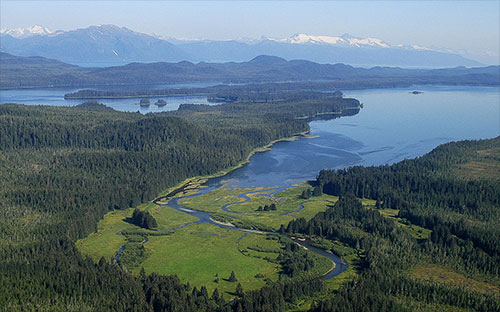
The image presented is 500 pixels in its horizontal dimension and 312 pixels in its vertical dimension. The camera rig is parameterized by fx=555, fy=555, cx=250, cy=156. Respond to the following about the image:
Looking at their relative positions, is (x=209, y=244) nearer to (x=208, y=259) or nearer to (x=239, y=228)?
(x=208, y=259)

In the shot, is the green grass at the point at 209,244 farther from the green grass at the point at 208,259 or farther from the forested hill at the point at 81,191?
the forested hill at the point at 81,191

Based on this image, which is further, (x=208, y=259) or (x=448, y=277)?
(x=208, y=259)

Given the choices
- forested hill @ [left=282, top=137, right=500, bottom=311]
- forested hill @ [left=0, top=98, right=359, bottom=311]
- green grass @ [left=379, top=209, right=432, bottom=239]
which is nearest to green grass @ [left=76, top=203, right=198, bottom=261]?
forested hill @ [left=0, top=98, right=359, bottom=311]

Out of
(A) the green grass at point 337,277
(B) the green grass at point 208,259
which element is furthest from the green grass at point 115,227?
(A) the green grass at point 337,277

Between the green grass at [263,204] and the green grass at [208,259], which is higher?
the green grass at [263,204]

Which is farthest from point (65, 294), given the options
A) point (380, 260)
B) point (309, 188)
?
point (309, 188)

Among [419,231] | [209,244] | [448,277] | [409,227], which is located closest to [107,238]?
[209,244]

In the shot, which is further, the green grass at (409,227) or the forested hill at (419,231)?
the green grass at (409,227)
